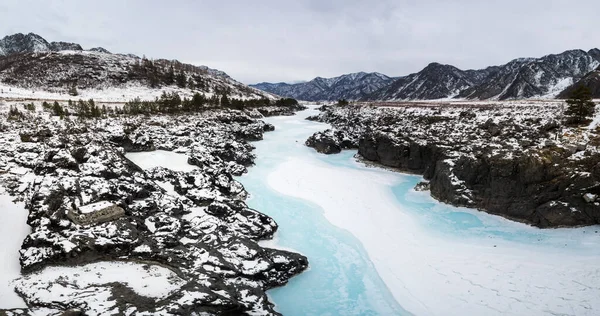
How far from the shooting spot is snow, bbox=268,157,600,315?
11383 millimetres

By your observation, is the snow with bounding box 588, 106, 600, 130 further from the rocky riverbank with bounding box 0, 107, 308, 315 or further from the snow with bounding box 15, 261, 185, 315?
the snow with bounding box 15, 261, 185, 315

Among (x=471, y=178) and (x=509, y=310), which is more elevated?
(x=471, y=178)

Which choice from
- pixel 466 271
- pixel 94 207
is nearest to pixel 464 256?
pixel 466 271

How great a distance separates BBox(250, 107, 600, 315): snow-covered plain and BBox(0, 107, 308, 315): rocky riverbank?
2.83 metres

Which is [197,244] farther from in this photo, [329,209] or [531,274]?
[531,274]

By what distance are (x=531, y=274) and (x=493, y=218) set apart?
6442mm

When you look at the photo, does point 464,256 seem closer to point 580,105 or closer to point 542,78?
point 580,105

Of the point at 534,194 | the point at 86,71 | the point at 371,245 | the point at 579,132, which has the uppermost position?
the point at 86,71

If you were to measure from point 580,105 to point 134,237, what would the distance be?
31.2 meters

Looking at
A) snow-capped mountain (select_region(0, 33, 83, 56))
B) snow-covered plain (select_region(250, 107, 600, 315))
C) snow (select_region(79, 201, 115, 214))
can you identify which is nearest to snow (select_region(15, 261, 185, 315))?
snow (select_region(79, 201, 115, 214))

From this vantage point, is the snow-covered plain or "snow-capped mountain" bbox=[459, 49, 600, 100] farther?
"snow-capped mountain" bbox=[459, 49, 600, 100]

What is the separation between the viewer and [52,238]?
37.5 ft

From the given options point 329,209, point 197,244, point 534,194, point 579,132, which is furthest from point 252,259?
point 579,132

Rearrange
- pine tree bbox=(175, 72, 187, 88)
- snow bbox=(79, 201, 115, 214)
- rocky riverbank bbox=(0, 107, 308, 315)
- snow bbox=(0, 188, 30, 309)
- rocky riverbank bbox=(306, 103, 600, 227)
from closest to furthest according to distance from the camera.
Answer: snow bbox=(0, 188, 30, 309), rocky riverbank bbox=(0, 107, 308, 315), snow bbox=(79, 201, 115, 214), rocky riverbank bbox=(306, 103, 600, 227), pine tree bbox=(175, 72, 187, 88)
